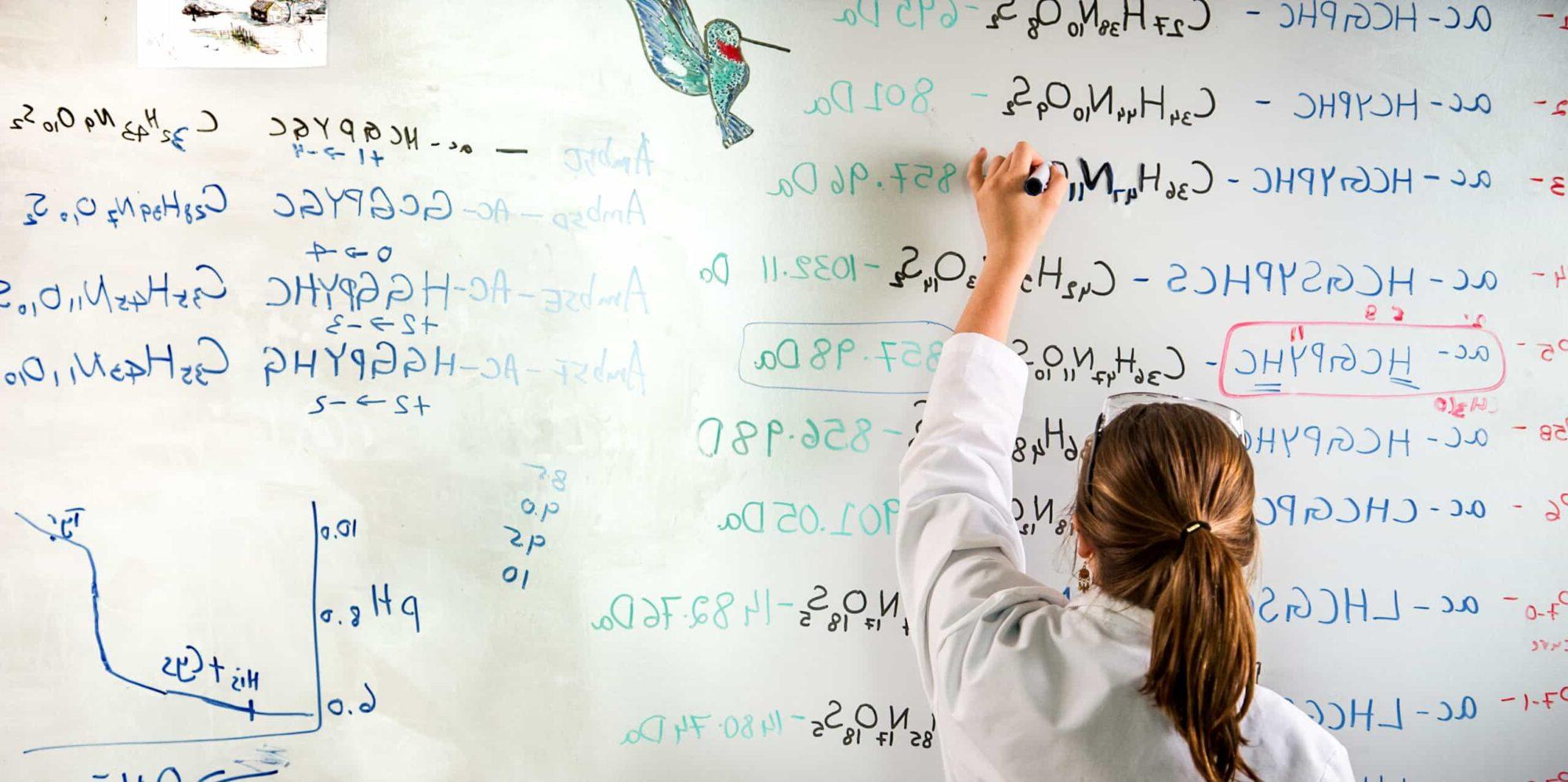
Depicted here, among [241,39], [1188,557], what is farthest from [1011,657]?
[241,39]

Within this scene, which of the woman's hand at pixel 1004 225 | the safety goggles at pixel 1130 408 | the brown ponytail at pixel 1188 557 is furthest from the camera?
the woman's hand at pixel 1004 225

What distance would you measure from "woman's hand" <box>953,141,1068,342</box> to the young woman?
220 mm

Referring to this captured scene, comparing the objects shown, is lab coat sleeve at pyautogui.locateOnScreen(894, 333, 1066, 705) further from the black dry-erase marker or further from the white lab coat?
the black dry-erase marker

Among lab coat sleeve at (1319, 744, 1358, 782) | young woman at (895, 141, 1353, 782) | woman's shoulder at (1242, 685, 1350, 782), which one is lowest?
lab coat sleeve at (1319, 744, 1358, 782)

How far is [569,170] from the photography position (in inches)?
50.2

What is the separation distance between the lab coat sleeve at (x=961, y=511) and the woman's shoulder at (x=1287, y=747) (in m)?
0.22

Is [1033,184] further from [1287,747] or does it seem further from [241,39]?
[241,39]

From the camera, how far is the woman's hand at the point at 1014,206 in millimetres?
1227

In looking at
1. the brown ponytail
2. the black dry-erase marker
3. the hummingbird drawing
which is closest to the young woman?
the brown ponytail

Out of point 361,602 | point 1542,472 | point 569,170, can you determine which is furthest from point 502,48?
point 1542,472

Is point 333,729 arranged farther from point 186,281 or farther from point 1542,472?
point 1542,472

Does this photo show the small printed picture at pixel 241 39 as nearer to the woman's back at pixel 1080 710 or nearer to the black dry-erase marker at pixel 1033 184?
the black dry-erase marker at pixel 1033 184

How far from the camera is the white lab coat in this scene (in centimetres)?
87

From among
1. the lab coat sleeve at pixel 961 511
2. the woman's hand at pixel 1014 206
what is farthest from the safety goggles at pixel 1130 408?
the woman's hand at pixel 1014 206
